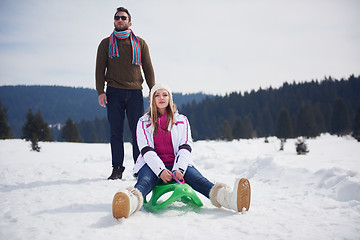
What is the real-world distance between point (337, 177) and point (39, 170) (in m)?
5.22

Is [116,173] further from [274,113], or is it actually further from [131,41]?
[274,113]

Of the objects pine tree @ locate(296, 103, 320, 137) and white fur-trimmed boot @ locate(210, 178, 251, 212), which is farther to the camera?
pine tree @ locate(296, 103, 320, 137)

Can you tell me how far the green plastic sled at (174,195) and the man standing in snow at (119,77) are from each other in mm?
1623

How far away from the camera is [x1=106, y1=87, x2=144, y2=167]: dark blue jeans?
4086mm

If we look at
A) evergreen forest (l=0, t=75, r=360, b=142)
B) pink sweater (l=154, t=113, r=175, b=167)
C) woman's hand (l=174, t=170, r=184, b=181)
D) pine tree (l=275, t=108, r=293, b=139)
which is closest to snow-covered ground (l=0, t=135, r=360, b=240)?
woman's hand (l=174, t=170, r=184, b=181)

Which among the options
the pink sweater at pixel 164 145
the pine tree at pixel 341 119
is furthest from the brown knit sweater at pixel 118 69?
the pine tree at pixel 341 119

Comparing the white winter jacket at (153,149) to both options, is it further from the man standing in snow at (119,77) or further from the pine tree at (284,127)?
the pine tree at (284,127)

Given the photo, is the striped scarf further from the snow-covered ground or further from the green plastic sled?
the green plastic sled

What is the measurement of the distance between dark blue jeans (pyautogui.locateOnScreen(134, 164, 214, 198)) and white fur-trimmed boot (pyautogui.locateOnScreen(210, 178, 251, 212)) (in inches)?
3.9

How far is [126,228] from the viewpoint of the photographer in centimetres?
195

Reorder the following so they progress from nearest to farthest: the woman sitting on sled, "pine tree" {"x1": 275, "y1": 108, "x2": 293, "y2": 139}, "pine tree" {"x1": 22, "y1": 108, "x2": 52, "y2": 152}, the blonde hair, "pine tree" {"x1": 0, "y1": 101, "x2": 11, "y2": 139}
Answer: the woman sitting on sled < the blonde hair < "pine tree" {"x1": 0, "y1": 101, "x2": 11, "y2": 139} < "pine tree" {"x1": 22, "y1": 108, "x2": 52, "y2": 152} < "pine tree" {"x1": 275, "y1": 108, "x2": 293, "y2": 139}

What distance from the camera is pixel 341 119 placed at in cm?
4722

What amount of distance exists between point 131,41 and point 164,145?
202 cm

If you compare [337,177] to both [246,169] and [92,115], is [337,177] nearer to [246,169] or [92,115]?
[246,169]
